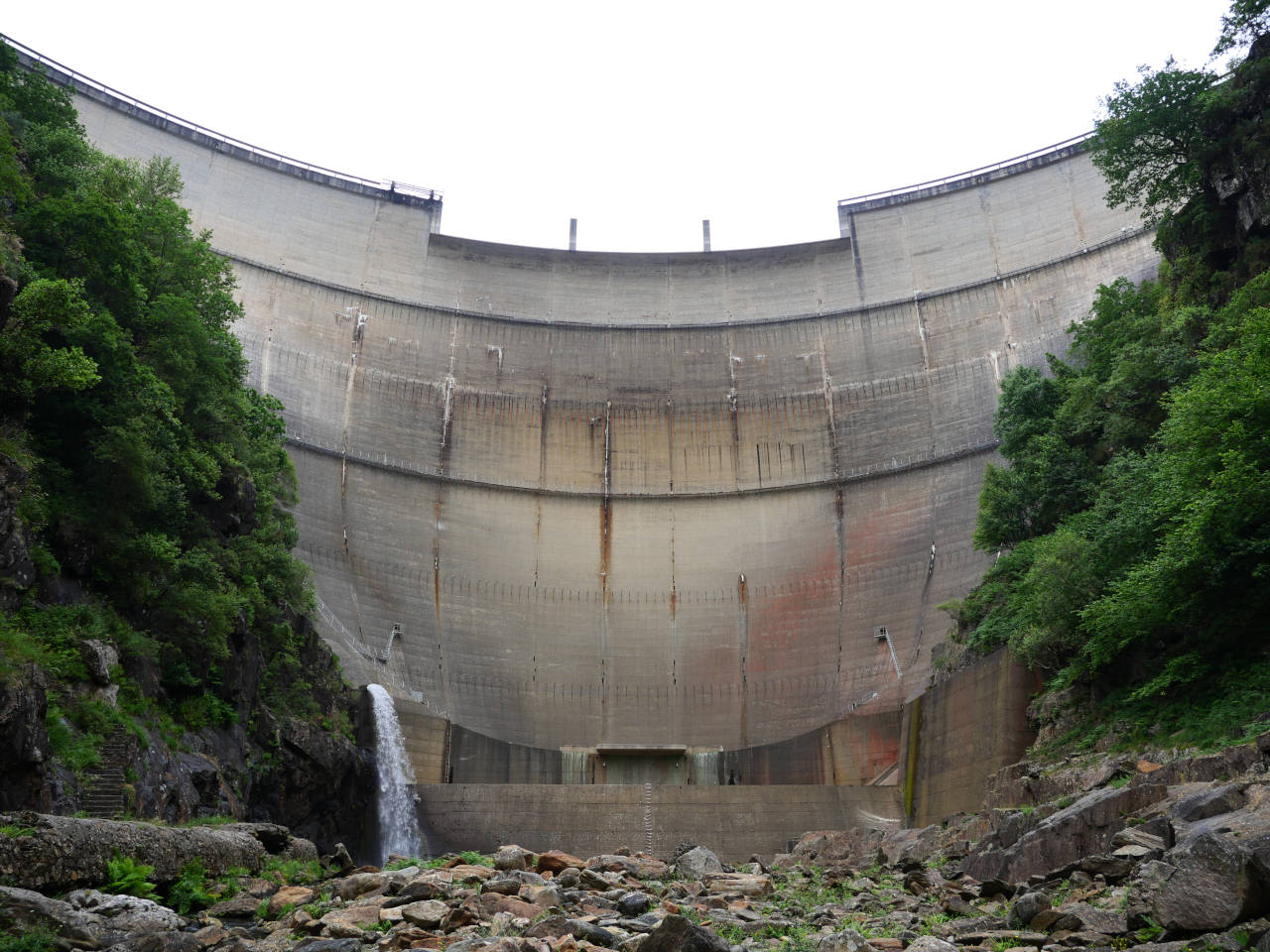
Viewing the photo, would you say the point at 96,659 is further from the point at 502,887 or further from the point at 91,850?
the point at 502,887

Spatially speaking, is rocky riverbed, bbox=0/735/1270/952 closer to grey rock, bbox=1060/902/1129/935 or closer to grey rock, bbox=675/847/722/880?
grey rock, bbox=1060/902/1129/935

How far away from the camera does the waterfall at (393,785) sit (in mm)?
22562

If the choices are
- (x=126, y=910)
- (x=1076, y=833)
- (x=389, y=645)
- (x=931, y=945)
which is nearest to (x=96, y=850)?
(x=126, y=910)

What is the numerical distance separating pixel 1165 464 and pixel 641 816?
12.6 m

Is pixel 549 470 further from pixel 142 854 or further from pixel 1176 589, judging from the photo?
pixel 142 854

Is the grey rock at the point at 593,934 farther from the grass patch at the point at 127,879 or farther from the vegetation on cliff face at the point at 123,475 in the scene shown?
the vegetation on cliff face at the point at 123,475

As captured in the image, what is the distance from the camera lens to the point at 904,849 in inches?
609

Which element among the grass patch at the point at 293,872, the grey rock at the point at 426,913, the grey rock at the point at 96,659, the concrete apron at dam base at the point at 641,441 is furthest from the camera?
the concrete apron at dam base at the point at 641,441

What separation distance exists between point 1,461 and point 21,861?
22.2 ft

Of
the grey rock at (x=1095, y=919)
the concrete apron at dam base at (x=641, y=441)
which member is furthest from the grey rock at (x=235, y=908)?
the concrete apron at dam base at (x=641, y=441)

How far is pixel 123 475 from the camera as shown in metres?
16.1

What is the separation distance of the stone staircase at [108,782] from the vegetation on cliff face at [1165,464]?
41.6 feet

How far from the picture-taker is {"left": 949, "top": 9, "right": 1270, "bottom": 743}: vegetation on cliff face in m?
12.7

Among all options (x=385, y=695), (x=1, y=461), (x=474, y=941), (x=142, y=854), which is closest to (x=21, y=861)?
(x=142, y=854)
